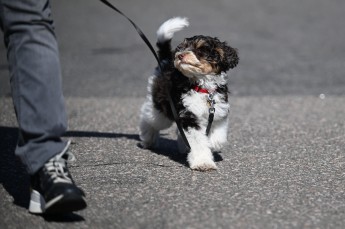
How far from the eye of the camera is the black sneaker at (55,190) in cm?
329

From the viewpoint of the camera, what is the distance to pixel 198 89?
4.77m

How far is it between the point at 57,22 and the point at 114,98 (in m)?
7.45

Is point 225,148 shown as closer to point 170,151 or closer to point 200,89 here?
point 170,151

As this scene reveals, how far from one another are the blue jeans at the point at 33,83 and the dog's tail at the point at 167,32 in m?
1.65

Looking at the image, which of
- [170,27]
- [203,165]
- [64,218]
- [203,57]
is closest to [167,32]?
[170,27]

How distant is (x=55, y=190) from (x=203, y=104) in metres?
1.70

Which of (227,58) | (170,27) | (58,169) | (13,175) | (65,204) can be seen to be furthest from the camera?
(170,27)

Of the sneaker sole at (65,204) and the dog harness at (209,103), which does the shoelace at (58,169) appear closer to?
the sneaker sole at (65,204)

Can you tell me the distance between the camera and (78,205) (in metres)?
3.32

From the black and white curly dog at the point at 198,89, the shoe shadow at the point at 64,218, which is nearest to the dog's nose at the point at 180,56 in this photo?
the black and white curly dog at the point at 198,89

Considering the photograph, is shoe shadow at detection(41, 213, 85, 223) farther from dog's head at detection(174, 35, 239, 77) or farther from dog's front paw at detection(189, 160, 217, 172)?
dog's head at detection(174, 35, 239, 77)

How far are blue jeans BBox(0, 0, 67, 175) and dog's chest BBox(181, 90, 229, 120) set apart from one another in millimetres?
1370

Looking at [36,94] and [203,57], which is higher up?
[203,57]

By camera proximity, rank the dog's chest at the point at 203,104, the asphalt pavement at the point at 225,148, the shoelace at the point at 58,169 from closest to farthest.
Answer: the shoelace at the point at 58,169 < the asphalt pavement at the point at 225,148 < the dog's chest at the point at 203,104
